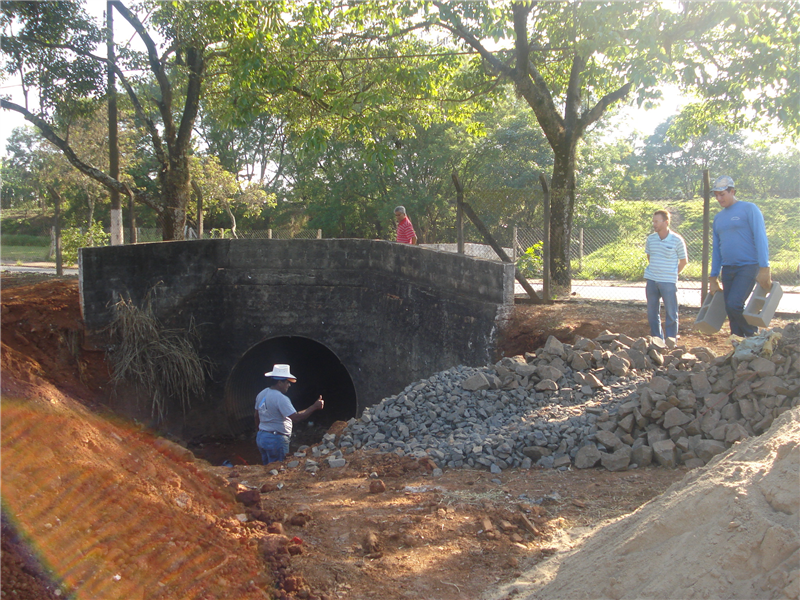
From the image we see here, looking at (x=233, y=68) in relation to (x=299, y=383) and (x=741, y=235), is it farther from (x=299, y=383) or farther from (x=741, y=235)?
(x=741, y=235)

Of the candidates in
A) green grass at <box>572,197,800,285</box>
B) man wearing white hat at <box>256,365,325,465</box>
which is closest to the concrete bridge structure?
man wearing white hat at <box>256,365,325,465</box>

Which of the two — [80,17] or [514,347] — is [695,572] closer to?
[514,347]

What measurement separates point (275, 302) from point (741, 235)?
7.84 metres

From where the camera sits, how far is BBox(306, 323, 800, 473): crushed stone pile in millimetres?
5188

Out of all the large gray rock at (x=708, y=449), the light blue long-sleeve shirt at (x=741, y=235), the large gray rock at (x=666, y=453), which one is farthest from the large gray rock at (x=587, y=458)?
the light blue long-sleeve shirt at (x=741, y=235)

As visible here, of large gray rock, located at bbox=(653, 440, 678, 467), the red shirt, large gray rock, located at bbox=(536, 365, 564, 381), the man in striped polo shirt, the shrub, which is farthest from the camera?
the shrub

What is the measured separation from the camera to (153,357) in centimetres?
1042

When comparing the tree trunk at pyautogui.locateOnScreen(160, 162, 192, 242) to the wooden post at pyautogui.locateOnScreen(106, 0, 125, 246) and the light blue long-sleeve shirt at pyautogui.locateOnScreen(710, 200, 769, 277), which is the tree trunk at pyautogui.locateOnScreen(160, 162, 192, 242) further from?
the light blue long-sleeve shirt at pyautogui.locateOnScreen(710, 200, 769, 277)

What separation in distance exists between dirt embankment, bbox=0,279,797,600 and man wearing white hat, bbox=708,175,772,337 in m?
2.27

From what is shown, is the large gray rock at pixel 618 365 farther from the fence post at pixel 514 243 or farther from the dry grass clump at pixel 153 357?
the dry grass clump at pixel 153 357

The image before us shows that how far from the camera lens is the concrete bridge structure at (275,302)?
10031 mm

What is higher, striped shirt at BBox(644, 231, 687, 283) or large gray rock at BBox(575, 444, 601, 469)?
striped shirt at BBox(644, 231, 687, 283)

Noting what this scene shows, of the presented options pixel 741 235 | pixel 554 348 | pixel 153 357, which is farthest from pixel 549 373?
pixel 153 357

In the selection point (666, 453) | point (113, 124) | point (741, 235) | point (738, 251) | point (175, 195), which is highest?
point (113, 124)
